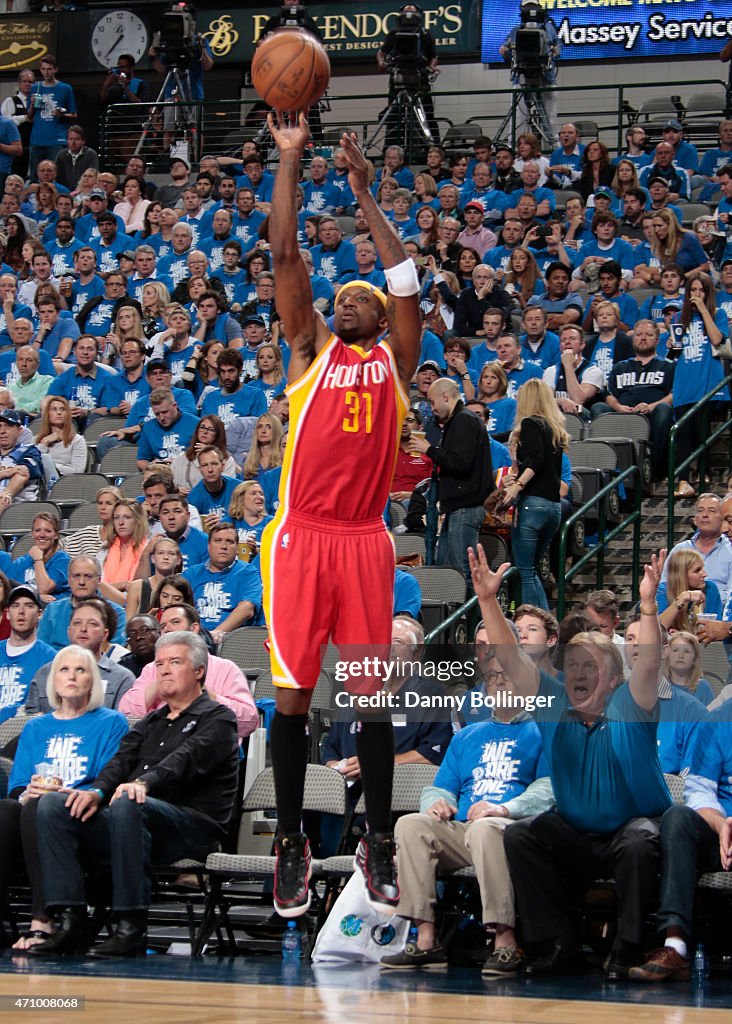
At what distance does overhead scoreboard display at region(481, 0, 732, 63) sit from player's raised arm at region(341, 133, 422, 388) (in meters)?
15.1

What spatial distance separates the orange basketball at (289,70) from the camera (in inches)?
187

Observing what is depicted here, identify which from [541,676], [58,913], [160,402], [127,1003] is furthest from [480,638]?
[160,402]

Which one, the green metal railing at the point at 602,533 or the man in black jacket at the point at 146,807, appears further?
the green metal railing at the point at 602,533

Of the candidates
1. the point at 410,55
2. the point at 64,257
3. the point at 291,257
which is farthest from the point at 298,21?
the point at 291,257

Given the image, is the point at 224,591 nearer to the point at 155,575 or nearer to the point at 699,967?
the point at 155,575

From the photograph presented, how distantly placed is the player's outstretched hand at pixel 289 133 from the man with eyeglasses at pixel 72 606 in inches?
190

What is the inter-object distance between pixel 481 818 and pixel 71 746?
2.12 m

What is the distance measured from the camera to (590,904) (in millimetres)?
6410

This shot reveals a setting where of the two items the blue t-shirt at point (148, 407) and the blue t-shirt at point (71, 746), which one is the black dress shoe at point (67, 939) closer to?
the blue t-shirt at point (71, 746)

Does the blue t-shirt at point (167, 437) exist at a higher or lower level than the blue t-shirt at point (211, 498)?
higher

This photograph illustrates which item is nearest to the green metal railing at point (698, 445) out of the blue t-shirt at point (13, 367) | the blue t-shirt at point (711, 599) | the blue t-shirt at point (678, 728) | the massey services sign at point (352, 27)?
the blue t-shirt at point (711, 599)

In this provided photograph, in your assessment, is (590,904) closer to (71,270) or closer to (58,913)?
(58,913)

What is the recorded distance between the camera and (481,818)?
6457 millimetres

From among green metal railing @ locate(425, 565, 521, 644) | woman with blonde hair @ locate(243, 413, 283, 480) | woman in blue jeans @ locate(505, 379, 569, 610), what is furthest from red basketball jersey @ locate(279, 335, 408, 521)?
woman with blonde hair @ locate(243, 413, 283, 480)
